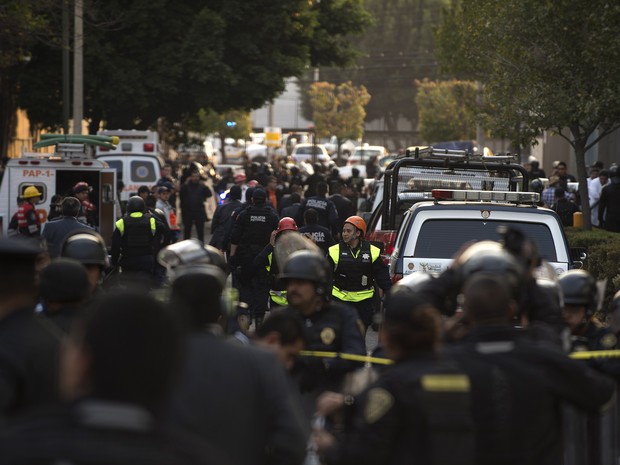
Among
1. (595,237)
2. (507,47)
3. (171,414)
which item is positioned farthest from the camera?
(507,47)

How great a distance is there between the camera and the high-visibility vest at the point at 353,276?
37.3 ft

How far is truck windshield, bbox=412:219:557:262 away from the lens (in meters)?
11.6

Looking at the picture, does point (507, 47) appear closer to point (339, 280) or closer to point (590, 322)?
point (339, 280)

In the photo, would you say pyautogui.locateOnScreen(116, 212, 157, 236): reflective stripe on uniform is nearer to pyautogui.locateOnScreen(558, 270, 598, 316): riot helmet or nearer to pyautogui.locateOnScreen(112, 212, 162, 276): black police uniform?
pyautogui.locateOnScreen(112, 212, 162, 276): black police uniform

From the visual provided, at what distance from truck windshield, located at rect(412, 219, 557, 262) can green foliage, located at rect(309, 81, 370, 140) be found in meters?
79.7

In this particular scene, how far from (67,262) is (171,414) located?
6.19ft

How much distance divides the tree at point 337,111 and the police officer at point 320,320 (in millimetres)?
84731

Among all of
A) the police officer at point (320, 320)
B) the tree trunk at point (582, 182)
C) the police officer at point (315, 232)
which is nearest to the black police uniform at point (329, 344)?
the police officer at point (320, 320)

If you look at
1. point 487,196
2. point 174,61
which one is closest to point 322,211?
point 487,196

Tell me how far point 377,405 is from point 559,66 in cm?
1731

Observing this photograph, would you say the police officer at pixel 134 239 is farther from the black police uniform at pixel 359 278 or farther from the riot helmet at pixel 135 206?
the black police uniform at pixel 359 278

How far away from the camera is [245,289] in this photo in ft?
48.3

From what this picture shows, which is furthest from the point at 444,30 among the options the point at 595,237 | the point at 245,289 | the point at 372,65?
the point at 372,65

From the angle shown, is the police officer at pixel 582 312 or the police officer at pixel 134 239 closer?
the police officer at pixel 582 312
